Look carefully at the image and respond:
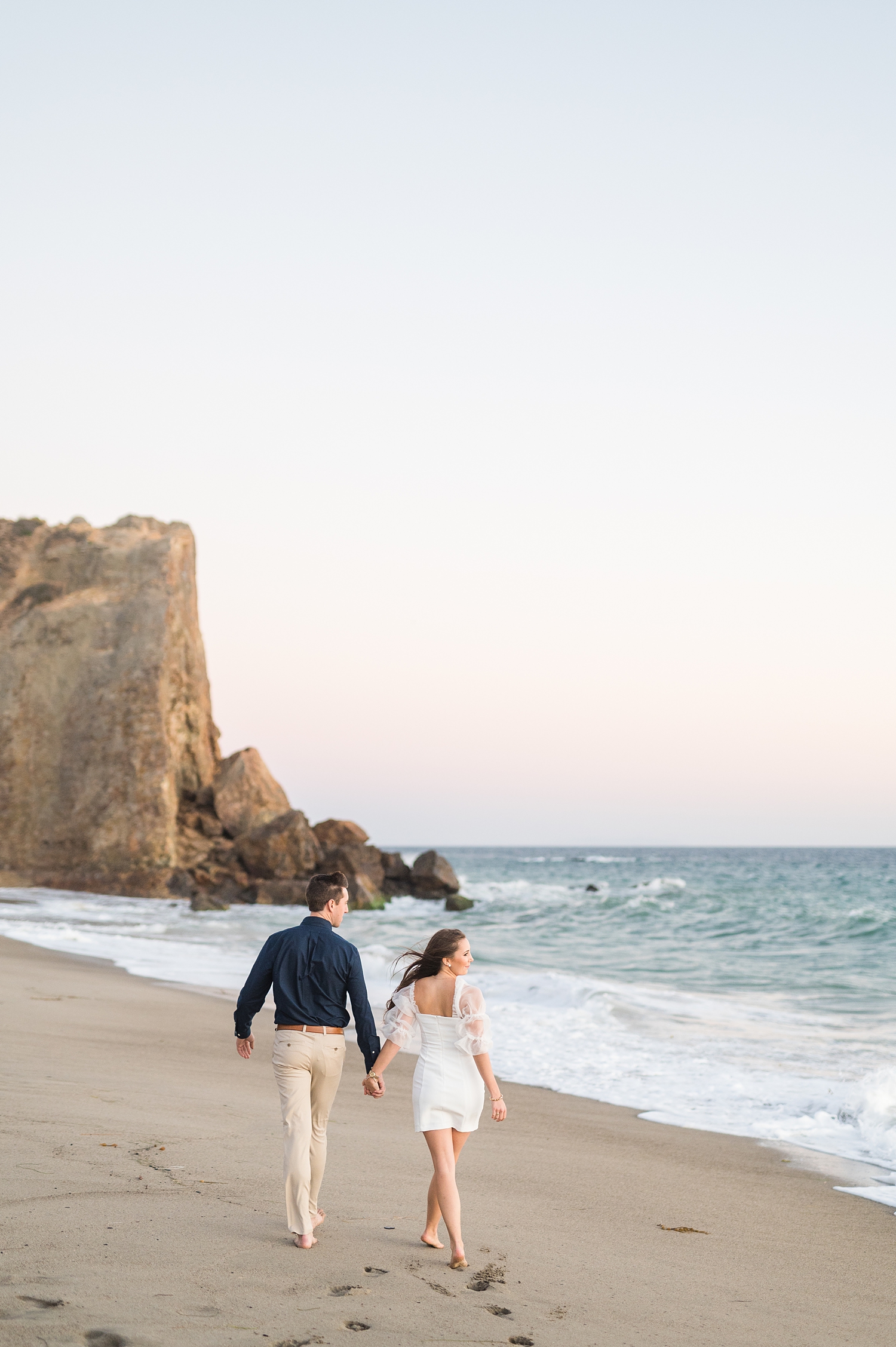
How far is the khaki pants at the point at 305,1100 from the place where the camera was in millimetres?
4094

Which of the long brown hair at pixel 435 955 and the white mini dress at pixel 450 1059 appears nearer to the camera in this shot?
the white mini dress at pixel 450 1059

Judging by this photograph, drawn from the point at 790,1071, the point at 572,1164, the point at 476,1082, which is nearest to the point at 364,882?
the point at 790,1071

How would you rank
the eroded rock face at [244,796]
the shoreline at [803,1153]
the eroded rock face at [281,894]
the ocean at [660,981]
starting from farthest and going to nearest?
the eroded rock face at [244,796] → the eroded rock face at [281,894] → the ocean at [660,981] → the shoreline at [803,1153]

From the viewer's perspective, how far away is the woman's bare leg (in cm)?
401

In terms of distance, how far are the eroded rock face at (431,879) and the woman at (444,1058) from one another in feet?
114

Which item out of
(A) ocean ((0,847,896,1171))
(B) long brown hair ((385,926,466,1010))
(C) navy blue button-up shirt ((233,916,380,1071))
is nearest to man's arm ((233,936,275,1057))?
(C) navy blue button-up shirt ((233,916,380,1071))

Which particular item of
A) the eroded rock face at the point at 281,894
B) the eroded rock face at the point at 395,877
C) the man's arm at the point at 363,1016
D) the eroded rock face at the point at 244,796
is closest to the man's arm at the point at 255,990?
the man's arm at the point at 363,1016

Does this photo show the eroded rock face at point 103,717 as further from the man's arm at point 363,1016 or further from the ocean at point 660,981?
the man's arm at point 363,1016

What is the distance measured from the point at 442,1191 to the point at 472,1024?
0.65 metres

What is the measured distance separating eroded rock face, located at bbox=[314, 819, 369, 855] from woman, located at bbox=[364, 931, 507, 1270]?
36286 mm

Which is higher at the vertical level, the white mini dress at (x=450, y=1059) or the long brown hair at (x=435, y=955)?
the long brown hair at (x=435, y=955)

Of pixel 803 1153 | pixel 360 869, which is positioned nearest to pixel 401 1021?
pixel 803 1153

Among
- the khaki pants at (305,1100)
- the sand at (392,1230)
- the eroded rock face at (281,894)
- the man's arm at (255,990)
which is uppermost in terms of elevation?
the man's arm at (255,990)

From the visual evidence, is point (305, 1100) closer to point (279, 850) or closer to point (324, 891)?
point (324, 891)
